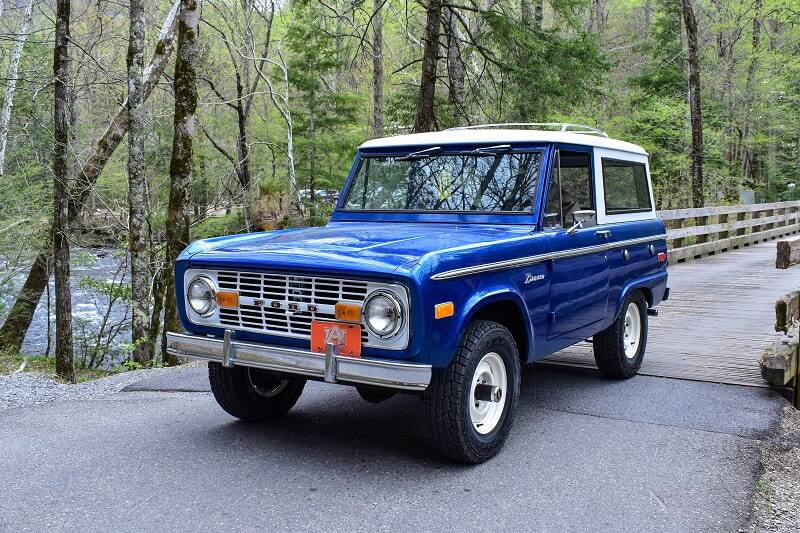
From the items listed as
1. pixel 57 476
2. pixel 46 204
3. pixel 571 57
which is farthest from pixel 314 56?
pixel 57 476

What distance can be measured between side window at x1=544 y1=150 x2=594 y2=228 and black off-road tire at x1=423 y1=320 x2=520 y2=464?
129 centimetres

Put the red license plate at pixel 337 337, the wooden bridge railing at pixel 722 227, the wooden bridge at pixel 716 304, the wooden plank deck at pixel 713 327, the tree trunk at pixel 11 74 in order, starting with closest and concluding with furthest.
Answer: the red license plate at pixel 337 337, the wooden plank deck at pixel 713 327, the wooden bridge at pixel 716 304, the wooden bridge railing at pixel 722 227, the tree trunk at pixel 11 74

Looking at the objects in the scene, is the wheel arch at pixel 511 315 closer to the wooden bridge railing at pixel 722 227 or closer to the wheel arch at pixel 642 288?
the wheel arch at pixel 642 288

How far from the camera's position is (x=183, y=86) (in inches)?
431

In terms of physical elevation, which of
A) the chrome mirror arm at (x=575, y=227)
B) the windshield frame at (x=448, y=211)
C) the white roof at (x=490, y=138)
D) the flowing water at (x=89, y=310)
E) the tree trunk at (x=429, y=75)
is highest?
the tree trunk at (x=429, y=75)

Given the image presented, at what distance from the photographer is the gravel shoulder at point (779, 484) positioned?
383 cm

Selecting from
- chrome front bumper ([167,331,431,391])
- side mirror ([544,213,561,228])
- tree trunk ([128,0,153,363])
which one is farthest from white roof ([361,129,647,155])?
tree trunk ([128,0,153,363])

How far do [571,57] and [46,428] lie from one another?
11.0 meters

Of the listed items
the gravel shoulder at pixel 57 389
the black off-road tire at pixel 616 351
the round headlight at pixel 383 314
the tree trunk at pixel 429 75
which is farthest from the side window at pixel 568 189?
the tree trunk at pixel 429 75

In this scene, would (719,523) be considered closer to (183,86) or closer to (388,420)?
(388,420)

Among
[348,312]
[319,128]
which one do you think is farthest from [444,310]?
[319,128]

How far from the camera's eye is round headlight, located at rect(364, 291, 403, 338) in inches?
155

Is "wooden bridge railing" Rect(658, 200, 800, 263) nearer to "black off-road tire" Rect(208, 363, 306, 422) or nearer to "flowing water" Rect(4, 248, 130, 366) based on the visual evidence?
"black off-road tire" Rect(208, 363, 306, 422)

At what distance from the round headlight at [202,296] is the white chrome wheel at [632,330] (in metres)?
3.97
